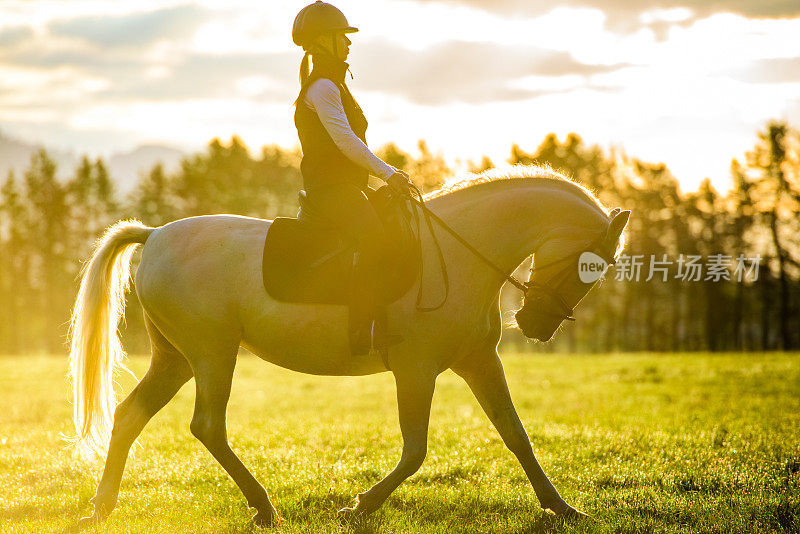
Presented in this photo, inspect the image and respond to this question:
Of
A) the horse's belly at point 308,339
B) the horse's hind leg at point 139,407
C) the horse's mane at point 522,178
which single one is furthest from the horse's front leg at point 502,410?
the horse's hind leg at point 139,407

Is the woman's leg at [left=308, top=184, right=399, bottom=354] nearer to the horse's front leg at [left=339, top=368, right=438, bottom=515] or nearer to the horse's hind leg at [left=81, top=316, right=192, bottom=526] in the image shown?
the horse's front leg at [left=339, top=368, right=438, bottom=515]

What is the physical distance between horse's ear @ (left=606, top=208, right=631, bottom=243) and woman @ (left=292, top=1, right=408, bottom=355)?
1.58 m

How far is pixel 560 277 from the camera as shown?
18.8 ft

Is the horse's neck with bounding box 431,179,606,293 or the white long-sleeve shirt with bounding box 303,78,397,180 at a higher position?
the white long-sleeve shirt with bounding box 303,78,397,180

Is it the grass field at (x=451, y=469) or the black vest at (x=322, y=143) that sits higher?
the black vest at (x=322, y=143)

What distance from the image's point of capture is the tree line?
147ft

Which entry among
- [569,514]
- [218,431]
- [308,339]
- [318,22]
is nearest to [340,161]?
[318,22]

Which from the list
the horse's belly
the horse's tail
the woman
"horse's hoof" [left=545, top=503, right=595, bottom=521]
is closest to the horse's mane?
the woman

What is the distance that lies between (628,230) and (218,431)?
44482 millimetres

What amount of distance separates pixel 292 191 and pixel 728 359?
31.5 meters

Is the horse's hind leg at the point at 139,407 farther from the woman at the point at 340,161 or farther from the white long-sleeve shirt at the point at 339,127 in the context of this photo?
the white long-sleeve shirt at the point at 339,127

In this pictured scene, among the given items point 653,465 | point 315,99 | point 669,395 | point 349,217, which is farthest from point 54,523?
point 669,395

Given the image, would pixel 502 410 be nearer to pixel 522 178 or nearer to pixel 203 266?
pixel 522 178

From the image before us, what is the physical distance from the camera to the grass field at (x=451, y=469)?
5906 mm
